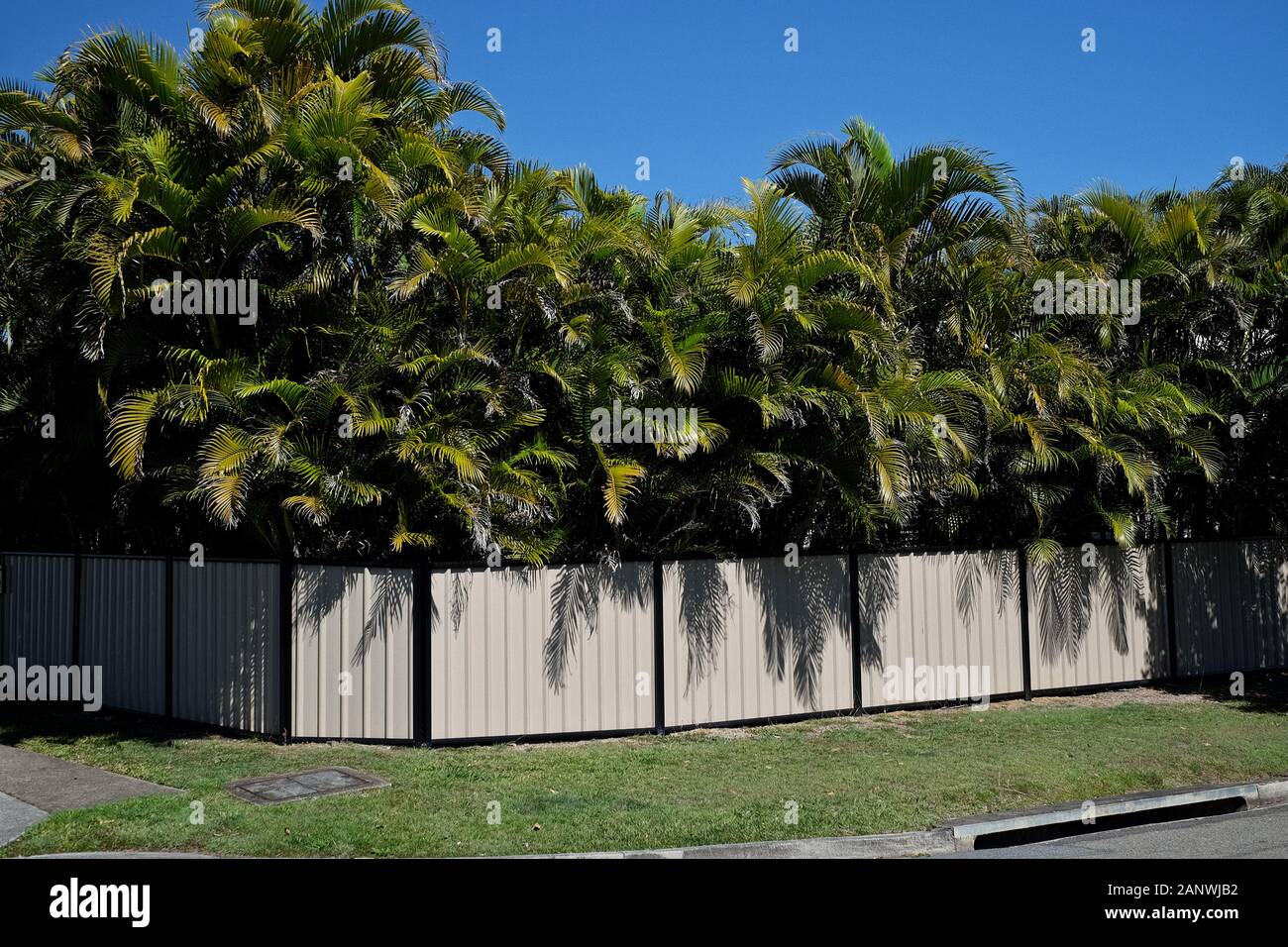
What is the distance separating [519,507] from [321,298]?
3.00 m

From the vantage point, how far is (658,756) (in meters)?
11.1

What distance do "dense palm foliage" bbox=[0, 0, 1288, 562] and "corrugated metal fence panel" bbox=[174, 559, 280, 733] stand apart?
0.61 metres

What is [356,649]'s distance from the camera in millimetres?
11711

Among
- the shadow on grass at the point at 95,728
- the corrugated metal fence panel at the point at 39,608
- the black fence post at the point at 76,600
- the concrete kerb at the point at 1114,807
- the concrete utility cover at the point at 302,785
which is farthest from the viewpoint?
the corrugated metal fence panel at the point at 39,608

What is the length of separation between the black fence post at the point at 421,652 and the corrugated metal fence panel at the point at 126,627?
3355 millimetres

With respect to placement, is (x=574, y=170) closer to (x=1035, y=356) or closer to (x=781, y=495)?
(x=781, y=495)

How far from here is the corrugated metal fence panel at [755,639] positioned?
12.6 meters

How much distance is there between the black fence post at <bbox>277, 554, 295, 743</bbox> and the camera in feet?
38.5

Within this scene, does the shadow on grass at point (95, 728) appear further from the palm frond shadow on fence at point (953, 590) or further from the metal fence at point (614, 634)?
the palm frond shadow on fence at point (953, 590)

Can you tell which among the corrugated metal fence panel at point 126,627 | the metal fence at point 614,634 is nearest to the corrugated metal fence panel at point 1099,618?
the metal fence at point 614,634

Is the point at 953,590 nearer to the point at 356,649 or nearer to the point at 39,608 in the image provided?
the point at 356,649

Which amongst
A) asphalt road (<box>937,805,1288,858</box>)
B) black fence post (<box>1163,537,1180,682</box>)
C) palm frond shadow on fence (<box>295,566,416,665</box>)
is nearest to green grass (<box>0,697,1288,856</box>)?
asphalt road (<box>937,805,1288,858</box>)

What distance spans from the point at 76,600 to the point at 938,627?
10.4m

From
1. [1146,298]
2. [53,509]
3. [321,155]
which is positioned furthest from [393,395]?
[1146,298]
